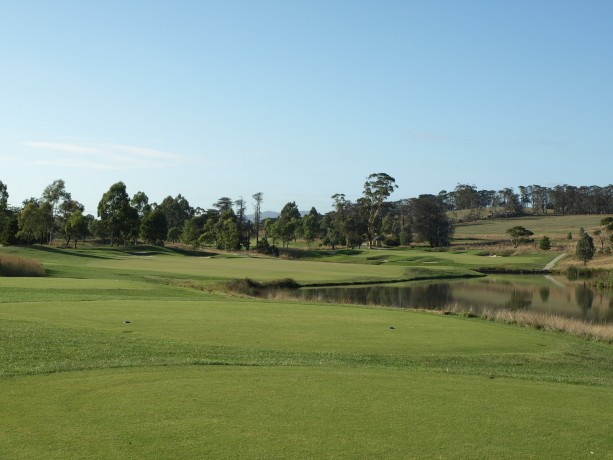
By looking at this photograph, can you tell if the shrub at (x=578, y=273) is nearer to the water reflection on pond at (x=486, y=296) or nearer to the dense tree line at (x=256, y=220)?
the water reflection on pond at (x=486, y=296)

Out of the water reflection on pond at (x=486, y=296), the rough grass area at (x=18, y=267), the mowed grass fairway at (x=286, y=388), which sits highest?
the rough grass area at (x=18, y=267)

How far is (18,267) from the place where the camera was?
1604 inches

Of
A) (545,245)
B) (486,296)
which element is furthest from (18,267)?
(545,245)

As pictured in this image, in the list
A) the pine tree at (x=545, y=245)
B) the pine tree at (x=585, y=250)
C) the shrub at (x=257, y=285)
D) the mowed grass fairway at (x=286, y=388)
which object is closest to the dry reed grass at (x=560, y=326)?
the mowed grass fairway at (x=286, y=388)

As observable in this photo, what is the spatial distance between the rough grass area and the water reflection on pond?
18.0 m

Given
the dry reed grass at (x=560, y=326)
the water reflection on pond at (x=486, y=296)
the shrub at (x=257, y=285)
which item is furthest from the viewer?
the shrub at (x=257, y=285)

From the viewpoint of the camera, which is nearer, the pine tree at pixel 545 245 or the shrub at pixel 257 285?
the shrub at pixel 257 285

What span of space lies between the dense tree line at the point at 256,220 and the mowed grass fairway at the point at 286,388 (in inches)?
2472

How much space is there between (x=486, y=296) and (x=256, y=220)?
8584cm

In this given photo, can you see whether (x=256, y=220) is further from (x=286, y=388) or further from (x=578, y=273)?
(x=286, y=388)

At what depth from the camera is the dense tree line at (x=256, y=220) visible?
84250mm

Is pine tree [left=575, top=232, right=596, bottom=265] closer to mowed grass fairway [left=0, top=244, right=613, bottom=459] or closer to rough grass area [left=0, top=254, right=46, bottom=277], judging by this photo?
mowed grass fairway [left=0, top=244, right=613, bottom=459]

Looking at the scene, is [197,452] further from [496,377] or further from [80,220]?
[80,220]

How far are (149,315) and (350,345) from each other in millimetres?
7554
